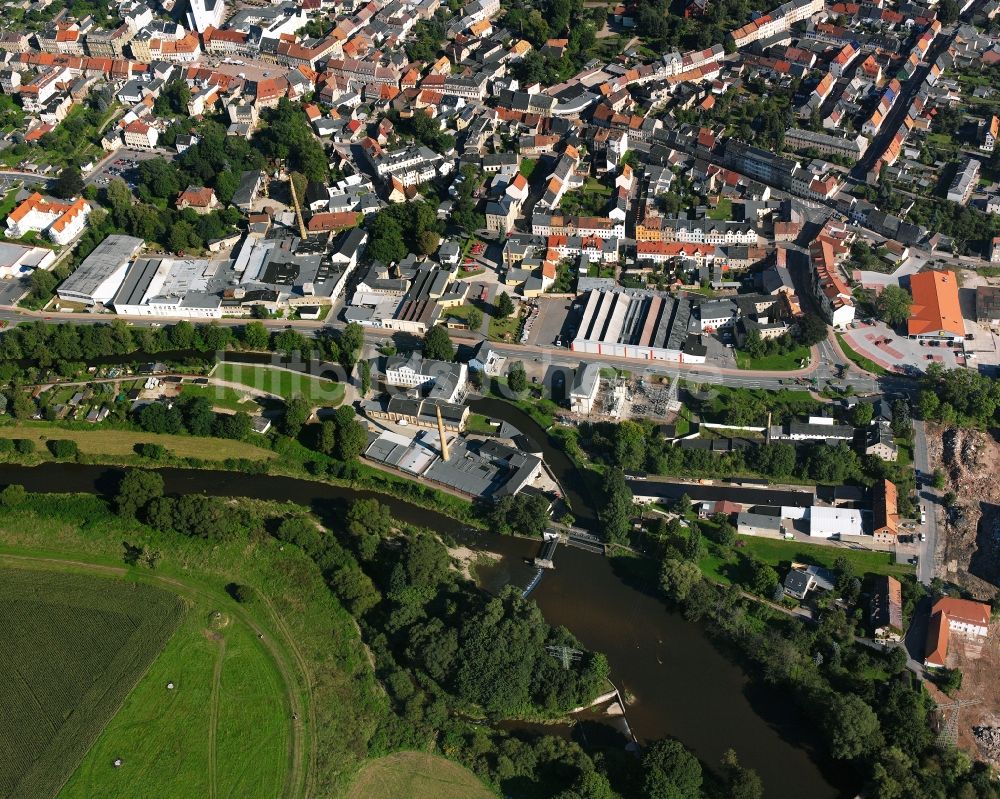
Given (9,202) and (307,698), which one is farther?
(9,202)

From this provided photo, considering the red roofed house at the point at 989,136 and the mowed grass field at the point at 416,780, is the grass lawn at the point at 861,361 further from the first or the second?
the mowed grass field at the point at 416,780

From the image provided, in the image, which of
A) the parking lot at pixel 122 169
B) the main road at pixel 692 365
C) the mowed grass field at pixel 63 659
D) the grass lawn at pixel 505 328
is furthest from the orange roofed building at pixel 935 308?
the parking lot at pixel 122 169

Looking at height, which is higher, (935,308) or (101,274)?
(101,274)

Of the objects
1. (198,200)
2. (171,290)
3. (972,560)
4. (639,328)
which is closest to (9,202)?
(198,200)

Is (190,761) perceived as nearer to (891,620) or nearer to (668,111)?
(891,620)

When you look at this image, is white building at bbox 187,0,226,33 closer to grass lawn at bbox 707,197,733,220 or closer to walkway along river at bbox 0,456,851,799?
grass lawn at bbox 707,197,733,220

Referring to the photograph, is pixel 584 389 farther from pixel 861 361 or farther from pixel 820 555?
pixel 861 361
